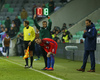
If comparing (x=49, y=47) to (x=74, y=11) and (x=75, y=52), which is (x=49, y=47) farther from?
(x=74, y=11)

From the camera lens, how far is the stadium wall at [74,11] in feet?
104

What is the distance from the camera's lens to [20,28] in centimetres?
3359

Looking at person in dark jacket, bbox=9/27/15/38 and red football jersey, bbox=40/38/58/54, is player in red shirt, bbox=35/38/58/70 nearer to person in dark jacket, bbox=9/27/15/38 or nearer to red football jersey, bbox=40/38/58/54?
red football jersey, bbox=40/38/58/54

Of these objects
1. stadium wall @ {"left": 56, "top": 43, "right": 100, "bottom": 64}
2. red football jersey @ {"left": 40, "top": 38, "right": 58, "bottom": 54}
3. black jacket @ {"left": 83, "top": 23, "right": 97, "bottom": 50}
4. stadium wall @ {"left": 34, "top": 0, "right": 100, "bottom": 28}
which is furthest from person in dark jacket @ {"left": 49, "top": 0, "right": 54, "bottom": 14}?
black jacket @ {"left": 83, "top": 23, "right": 97, "bottom": 50}

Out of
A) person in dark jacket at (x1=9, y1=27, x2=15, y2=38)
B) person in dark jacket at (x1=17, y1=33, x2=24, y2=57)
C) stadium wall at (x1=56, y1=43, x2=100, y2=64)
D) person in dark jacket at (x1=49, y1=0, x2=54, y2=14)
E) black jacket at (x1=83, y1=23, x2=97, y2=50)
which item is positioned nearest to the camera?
black jacket at (x1=83, y1=23, x2=97, y2=50)

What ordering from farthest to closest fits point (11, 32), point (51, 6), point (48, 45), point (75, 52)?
point (51, 6) → point (11, 32) → point (75, 52) → point (48, 45)

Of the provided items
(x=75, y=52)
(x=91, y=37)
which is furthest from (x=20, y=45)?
(x=91, y=37)

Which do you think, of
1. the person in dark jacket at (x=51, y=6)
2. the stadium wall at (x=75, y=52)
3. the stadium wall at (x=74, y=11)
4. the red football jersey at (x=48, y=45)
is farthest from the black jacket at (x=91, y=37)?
the person in dark jacket at (x=51, y=6)

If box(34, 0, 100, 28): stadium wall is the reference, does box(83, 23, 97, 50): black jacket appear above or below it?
below

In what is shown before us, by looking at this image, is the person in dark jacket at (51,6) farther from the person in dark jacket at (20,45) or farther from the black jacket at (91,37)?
the black jacket at (91,37)

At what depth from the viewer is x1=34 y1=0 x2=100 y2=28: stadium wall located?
31562mm

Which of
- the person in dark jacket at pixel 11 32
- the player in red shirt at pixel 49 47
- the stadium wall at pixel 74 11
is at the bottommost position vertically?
the player in red shirt at pixel 49 47

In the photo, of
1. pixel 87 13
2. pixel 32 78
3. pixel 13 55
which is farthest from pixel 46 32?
pixel 87 13

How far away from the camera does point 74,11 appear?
31.9 m
